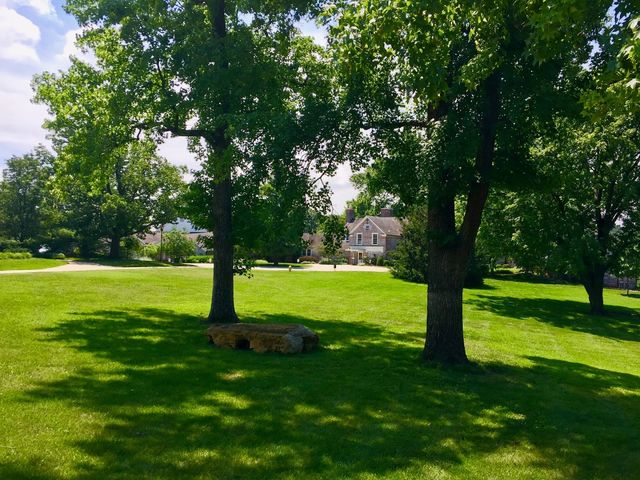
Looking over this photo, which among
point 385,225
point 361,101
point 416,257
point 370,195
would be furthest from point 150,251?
point 361,101

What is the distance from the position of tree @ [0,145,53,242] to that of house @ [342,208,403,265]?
136ft

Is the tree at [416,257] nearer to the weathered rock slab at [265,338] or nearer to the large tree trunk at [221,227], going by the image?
the large tree trunk at [221,227]

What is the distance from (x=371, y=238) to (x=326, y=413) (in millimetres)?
70745

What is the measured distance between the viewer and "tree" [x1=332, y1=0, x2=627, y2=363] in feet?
28.4

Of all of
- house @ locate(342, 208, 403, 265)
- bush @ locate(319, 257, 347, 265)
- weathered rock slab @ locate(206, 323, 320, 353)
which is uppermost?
house @ locate(342, 208, 403, 265)

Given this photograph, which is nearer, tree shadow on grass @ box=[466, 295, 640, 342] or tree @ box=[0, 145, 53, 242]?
tree shadow on grass @ box=[466, 295, 640, 342]

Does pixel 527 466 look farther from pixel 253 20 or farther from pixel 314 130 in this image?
pixel 253 20

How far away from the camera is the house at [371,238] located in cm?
7681

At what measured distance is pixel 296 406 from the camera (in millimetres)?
8117

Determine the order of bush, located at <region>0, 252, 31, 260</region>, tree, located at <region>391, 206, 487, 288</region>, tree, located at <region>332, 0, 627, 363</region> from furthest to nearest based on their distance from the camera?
bush, located at <region>0, 252, 31, 260</region> < tree, located at <region>391, 206, 487, 288</region> < tree, located at <region>332, 0, 627, 363</region>

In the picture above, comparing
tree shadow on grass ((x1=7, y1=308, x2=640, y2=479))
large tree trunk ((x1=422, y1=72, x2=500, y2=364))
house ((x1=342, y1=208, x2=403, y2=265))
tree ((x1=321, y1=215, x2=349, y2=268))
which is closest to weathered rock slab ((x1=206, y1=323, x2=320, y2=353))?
tree shadow on grass ((x1=7, y1=308, x2=640, y2=479))

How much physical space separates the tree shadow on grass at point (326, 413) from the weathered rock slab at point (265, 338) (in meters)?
0.40

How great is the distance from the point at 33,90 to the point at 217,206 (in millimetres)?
8331

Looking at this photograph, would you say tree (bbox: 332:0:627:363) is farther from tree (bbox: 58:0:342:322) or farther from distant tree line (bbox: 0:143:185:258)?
distant tree line (bbox: 0:143:185:258)
